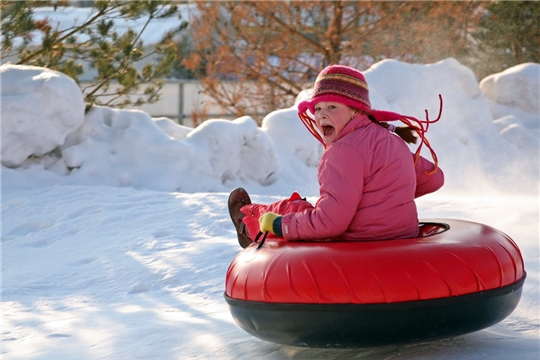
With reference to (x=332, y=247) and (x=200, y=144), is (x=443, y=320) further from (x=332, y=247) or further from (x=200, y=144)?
(x=200, y=144)

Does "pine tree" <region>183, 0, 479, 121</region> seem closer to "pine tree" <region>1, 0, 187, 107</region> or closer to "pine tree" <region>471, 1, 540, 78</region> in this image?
"pine tree" <region>471, 1, 540, 78</region>

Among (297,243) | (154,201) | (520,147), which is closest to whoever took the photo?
(297,243)

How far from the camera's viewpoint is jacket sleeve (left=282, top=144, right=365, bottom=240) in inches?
117

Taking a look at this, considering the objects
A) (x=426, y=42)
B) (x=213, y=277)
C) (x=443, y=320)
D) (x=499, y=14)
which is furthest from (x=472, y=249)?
Result: (x=499, y=14)

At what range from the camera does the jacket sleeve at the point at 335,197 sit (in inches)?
117

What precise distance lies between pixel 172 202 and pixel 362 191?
3.54 m

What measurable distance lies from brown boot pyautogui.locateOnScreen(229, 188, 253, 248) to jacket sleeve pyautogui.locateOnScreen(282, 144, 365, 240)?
796mm

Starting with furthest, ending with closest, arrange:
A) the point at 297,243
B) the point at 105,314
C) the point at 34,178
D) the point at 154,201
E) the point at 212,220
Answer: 1. the point at 34,178
2. the point at 154,201
3. the point at 212,220
4. the point at 105,314
5. the point at 297,243

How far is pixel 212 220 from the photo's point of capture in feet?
19.1

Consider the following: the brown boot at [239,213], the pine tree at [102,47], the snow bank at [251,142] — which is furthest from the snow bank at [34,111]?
the brown boot at [239,213]

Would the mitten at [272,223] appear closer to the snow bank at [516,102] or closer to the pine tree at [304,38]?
the snow bank at [516,102]

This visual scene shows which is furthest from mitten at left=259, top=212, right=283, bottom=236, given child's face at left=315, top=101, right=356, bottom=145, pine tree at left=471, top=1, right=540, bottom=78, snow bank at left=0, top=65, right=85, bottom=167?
pine tree at left=471, top=1, right=540, bottom=78

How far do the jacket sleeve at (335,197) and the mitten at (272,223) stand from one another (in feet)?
0.30

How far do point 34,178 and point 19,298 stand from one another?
9.48 ft
